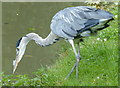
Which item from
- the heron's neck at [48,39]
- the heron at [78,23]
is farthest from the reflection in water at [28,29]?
the heron at [78,23]

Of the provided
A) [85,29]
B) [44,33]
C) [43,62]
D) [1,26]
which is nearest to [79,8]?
[85,29]

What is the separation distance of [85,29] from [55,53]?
2428mm

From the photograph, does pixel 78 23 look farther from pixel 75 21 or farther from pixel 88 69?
pixel 88 69

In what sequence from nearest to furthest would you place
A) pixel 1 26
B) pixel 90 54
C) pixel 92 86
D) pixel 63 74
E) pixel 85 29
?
pixel 92 86 → pixel 85 29 → pixel 63 74 → pixel 90 54 → pixel 1 26

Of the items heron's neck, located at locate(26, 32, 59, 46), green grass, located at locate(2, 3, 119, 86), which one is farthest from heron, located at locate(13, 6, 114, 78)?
green grass, located at locate(2, 3, 119, 86)

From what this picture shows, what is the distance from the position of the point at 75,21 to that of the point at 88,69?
94 centimetres

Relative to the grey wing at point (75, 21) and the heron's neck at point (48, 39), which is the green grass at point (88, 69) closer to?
the heron's neck at point (48, 39)

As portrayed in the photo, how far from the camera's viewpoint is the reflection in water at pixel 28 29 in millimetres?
7637

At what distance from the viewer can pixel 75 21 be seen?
580 centimetres

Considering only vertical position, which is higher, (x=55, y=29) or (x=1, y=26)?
(x=55, y=29)

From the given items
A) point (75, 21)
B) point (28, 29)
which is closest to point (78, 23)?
point (75, 21)

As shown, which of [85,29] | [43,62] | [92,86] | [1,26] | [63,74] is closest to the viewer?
[92,86]

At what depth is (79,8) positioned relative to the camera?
5988mm

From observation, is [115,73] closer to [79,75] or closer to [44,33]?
[79,75]
